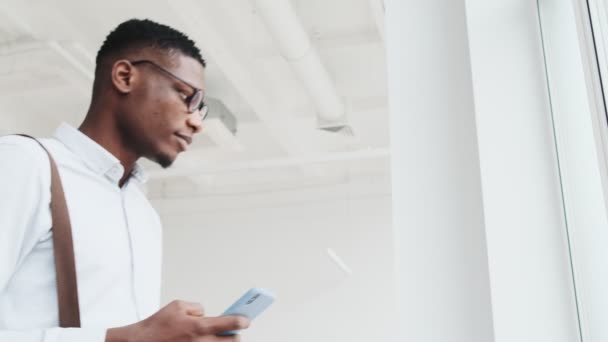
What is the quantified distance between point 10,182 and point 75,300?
8.5 inches

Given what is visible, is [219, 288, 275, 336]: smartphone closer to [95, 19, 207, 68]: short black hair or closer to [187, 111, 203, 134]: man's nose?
[187, 111, 203, 134]: man's nose

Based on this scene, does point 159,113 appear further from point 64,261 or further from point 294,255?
point 294,255

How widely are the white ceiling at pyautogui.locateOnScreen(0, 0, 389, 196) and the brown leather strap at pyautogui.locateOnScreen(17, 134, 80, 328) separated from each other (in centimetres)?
211

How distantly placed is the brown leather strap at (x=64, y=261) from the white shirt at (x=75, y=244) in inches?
0.6

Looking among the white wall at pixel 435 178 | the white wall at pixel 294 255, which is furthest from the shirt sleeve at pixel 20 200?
the white wall at pixel 294 255

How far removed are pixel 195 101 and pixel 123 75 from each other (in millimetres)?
157

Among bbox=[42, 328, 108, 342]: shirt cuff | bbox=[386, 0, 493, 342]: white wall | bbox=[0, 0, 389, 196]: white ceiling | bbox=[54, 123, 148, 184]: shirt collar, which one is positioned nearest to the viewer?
bbox=[386, 0, 493, 342]: white wall

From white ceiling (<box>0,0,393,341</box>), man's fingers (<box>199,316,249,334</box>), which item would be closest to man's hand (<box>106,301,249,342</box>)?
man's fingers (<box>199,316,249,334</box>)

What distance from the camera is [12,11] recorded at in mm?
3359

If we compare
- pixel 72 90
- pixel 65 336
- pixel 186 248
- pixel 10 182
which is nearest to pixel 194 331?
pixel 65 336

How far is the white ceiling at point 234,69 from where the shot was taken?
11.5 ft

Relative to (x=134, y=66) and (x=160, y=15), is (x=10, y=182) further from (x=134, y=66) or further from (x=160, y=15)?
(x=160, y=15)

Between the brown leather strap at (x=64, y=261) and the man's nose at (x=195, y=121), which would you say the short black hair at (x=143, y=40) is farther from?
the brown leather strap at (x=64, y=261)

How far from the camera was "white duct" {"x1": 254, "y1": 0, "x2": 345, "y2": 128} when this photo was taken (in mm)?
2953
